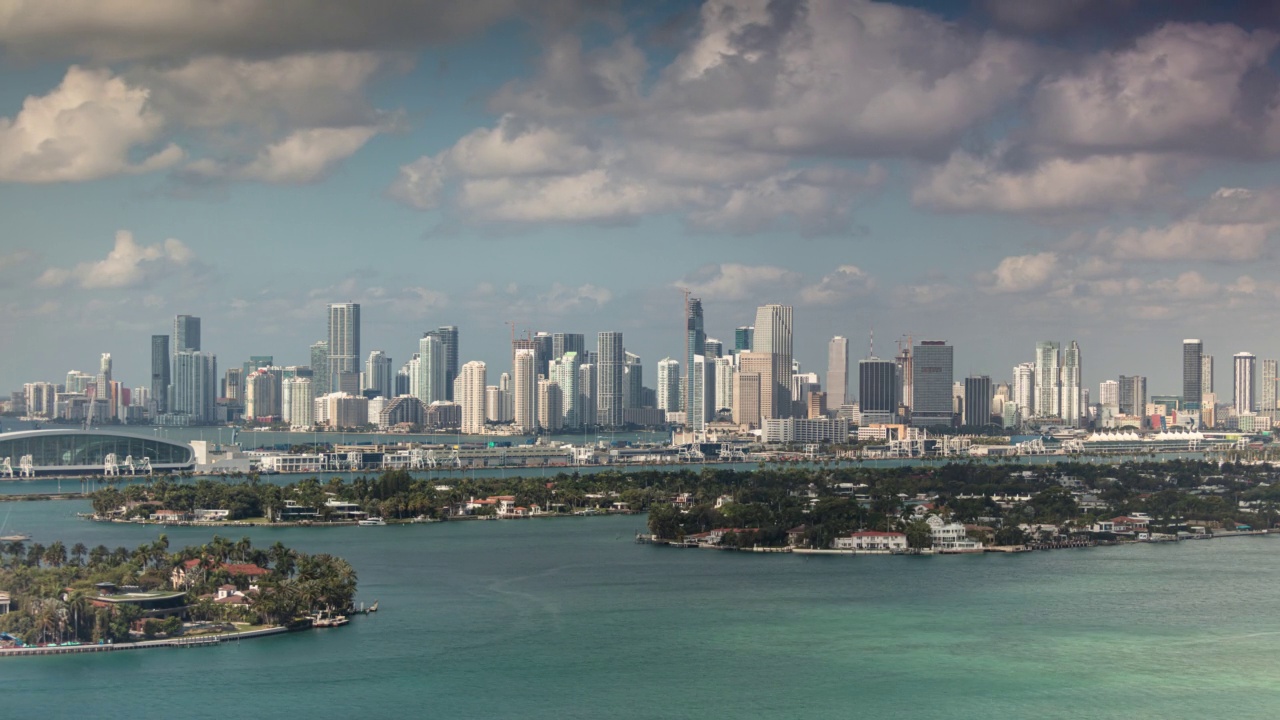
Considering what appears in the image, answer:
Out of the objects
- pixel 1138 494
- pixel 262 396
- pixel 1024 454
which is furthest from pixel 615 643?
pixel 262 396

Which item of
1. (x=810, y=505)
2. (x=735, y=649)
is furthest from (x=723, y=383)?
(x=735, y=649)

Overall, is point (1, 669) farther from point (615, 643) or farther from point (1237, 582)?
point (1237, 582)

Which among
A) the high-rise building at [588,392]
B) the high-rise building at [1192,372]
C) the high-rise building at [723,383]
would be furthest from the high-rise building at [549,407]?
the high-rise building at [1192,372]

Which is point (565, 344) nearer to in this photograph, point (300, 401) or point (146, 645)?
point (300, 401)

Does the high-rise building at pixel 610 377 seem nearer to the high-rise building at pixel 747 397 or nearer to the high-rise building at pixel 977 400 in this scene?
the high-rise building at pixel 747 397

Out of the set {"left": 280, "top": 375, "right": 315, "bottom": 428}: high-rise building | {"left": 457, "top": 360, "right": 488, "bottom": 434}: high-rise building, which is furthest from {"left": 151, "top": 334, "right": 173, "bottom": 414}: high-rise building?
{"left": 457, "top": 360, "right": 488, "bottom": 434}: high-rise building

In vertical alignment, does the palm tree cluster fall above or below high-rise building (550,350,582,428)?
below

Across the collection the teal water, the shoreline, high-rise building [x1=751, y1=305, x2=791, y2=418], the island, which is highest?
high-rise building [x1=751, y1=305, x2=791, y2=418]

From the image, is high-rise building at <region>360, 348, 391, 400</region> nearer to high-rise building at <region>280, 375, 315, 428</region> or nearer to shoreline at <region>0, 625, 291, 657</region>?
high-rise building at <region>280, 375, 315, 428</region>
